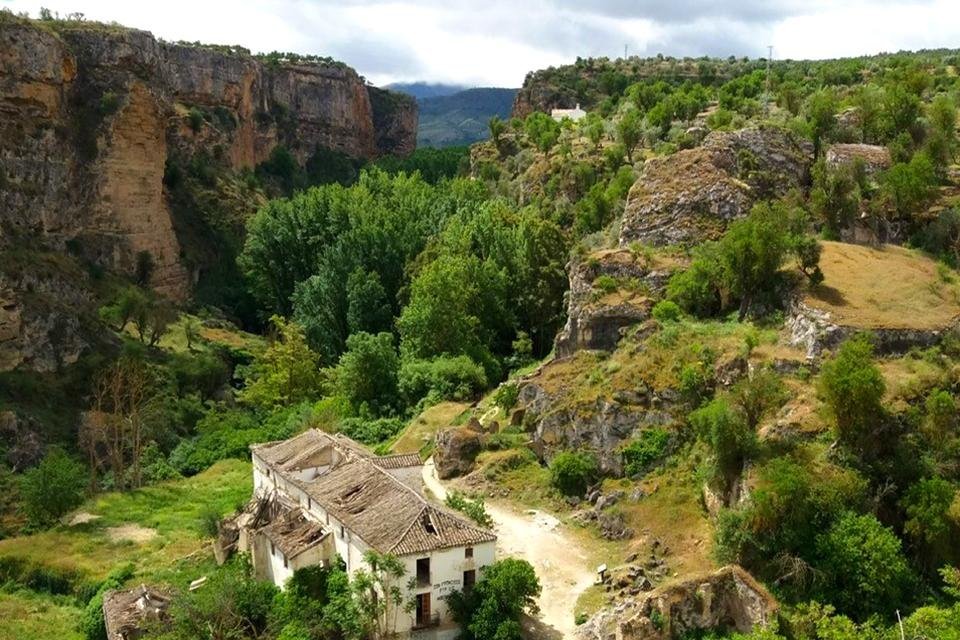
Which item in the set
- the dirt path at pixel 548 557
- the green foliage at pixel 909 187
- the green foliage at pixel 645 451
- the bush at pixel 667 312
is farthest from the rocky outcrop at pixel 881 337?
the dirt path at pixel 548 557

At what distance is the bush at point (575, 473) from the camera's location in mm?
30594

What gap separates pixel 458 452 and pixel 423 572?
30.4ft

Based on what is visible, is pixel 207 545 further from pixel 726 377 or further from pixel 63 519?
pixel 726 377

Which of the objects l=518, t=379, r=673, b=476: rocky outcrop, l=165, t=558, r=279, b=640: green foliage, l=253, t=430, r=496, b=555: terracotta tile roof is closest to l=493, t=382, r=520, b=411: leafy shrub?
l=518, t=379, r=673, b=476: rocky outcrop

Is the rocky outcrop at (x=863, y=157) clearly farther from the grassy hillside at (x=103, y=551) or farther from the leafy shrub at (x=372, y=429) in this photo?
the grassy hillside at (x=103, y=551)

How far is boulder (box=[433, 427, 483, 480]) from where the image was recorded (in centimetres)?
3378

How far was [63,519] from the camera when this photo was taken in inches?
1491

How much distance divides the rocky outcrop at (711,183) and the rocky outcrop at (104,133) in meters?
36.0

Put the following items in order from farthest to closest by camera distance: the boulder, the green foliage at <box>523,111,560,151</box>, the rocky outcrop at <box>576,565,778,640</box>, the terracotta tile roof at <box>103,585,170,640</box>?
1. the green foliage at <box>523,111,560,151</box>
2. the boulder
3. the terracotta tile roof at <box>103,585,170,640</box>
4. the rocky outcrop at <box>576,565,778,640</box>

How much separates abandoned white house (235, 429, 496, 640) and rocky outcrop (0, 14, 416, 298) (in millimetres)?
30086

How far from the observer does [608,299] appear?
35594mm

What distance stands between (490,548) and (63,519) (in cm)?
2140

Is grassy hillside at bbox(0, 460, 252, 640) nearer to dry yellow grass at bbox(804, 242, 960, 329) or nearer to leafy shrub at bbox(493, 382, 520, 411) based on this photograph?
leafy shrub at bbox(493, 382, 520, 411)

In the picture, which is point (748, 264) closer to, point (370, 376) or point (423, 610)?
point (423, 610)
